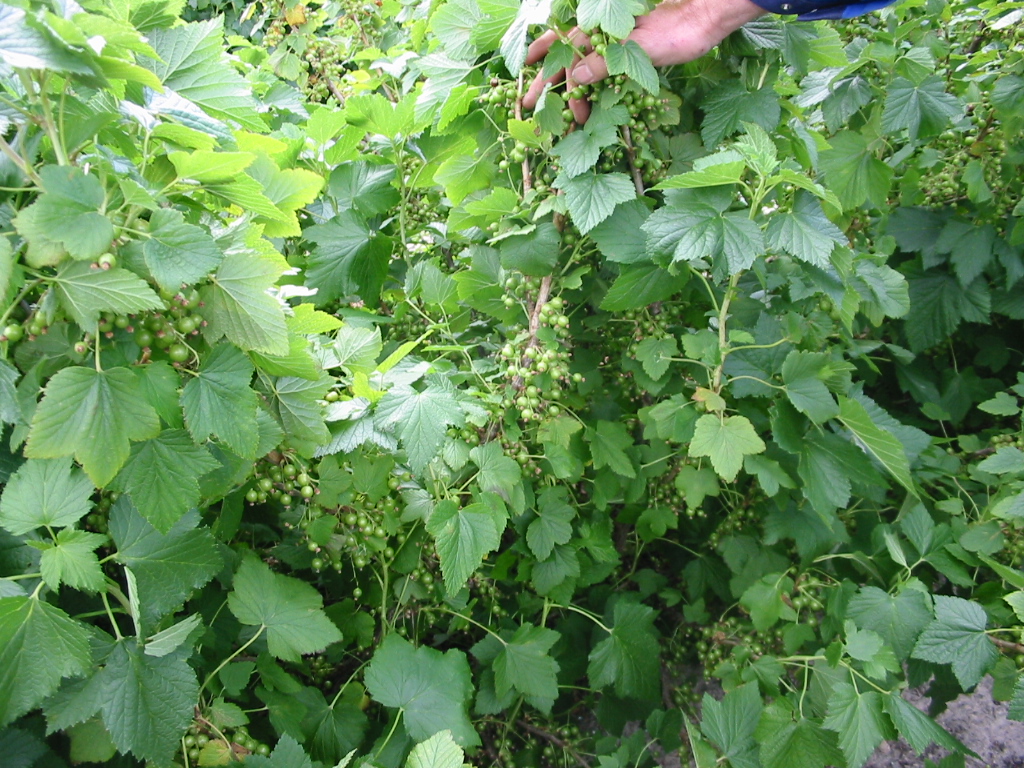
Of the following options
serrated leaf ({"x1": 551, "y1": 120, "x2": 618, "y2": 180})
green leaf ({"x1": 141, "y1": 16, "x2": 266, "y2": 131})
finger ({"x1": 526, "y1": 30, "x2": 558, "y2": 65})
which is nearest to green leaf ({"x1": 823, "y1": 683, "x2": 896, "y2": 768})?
serrated leaf ({"x1": 551, "y1": 120, "x2": 618, "y2": 180})

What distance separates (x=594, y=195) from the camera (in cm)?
116

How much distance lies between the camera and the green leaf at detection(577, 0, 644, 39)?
40.2 inches

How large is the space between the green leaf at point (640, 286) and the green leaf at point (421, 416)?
38 centimetres

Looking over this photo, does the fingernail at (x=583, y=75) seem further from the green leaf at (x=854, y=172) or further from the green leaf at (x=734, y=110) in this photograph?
the green leaf at (x=854, y=172)

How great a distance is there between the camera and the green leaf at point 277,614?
106 centimetres

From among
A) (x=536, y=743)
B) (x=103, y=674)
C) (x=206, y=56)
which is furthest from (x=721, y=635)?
(x=206, y=56)

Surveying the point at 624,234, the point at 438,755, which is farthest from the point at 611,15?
the point at 438,755

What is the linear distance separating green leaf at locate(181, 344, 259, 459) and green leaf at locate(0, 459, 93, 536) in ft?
0.51

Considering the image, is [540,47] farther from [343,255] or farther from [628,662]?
[628,662]

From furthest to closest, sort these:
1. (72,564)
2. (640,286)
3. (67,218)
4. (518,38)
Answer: (640,286) < (518,38) < (72,564) < (67,218)

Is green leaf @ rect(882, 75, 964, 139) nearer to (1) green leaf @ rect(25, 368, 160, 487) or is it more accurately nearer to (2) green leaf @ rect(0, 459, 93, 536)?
(1) green leaf @ rect(25, 368, 160, 487)

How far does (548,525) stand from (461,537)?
0.32m

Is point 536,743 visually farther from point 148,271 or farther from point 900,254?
point 900,254

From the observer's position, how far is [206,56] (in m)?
1.04
